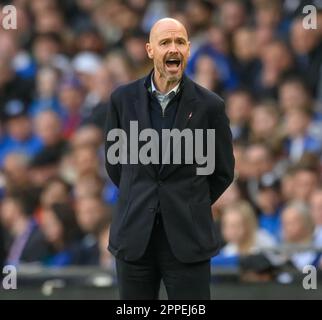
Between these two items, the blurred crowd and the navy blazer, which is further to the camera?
the blurred crowd

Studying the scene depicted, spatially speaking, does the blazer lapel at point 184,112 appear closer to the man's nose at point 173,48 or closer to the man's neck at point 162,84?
the man's neck at point 162,84

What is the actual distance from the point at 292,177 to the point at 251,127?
0.56 meters

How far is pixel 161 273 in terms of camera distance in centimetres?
344

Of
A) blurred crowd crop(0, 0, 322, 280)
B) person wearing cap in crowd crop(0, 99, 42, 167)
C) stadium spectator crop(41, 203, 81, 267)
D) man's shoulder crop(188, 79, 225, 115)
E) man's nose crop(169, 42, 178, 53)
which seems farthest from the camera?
person wearing cap in crowd crop(0, 99, 42, 167)

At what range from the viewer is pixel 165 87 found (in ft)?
11.3

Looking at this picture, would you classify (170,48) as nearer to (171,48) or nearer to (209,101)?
(171,48)

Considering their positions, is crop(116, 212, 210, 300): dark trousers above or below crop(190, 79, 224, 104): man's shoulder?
below

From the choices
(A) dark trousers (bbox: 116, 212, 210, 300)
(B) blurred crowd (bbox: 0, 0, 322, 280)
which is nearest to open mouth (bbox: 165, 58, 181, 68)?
(A) dark trousers (bbox: 116, 212, 210, 300)

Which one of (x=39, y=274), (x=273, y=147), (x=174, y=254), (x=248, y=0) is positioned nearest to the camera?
(x=174, y=254)

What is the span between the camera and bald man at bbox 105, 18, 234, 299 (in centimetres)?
337

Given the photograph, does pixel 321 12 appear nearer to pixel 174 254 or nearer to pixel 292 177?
pixel 292 177

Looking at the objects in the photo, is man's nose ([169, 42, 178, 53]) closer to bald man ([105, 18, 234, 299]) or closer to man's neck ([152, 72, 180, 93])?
bald man ([105, 18, 234, 299])
